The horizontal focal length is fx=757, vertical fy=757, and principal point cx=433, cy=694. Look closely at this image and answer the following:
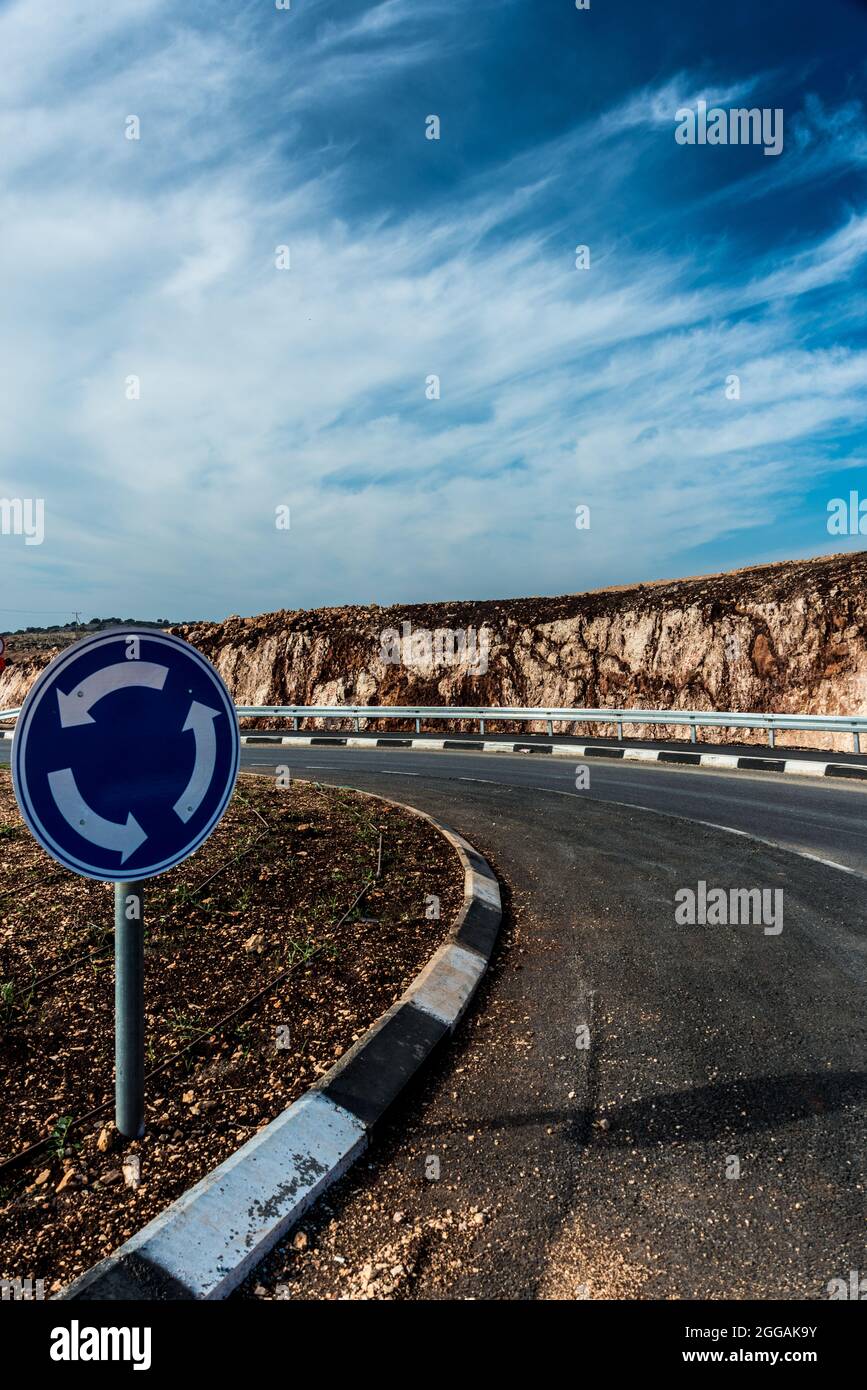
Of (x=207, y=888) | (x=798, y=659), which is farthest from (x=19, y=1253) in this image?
(x=798, y=659)

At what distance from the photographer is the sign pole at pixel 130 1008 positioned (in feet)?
9.14

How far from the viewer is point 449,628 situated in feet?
92.8

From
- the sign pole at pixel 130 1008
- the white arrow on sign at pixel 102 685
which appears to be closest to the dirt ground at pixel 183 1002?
the sign pole at pixel 130 1008

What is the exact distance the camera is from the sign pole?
279 centimetres

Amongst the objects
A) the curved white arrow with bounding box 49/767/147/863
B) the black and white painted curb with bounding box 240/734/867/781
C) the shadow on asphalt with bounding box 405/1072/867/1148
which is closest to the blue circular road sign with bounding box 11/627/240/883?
the curved white arrow with bounding box 49/767/147/863

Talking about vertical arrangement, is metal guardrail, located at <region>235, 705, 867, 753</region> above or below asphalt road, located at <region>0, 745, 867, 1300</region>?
above

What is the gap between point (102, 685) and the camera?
2.72 metres

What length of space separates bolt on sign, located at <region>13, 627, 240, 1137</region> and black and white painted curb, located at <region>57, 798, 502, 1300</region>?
585mm

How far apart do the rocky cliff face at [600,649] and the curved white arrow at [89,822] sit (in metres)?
20.4

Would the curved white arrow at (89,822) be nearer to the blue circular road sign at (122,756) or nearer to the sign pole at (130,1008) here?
the blue circular road sign at (122,756)

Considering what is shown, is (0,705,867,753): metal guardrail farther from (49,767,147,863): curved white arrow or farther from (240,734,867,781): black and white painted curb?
(49,767,147,863): curved white arrow

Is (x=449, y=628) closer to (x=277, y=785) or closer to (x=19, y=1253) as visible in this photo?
(x=277, y=785)

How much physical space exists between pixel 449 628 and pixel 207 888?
896 inches

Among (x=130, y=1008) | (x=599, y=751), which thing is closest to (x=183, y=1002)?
(x=130, y=1008)
